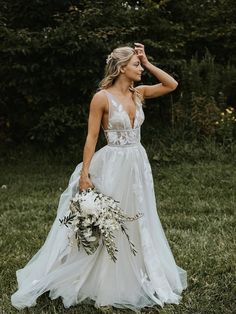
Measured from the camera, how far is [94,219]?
4117 mm

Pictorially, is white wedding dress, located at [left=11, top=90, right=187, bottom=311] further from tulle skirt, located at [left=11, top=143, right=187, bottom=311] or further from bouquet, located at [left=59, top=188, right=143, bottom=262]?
bouquet, located at [left=59, top=188, right=143, bottom=262]

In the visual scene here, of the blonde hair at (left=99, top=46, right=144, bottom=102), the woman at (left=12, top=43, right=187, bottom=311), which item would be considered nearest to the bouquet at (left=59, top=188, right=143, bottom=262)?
the woman at (left=12, top=43, right=187, bottom=311)

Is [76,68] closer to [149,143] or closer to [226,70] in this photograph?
[149,143]

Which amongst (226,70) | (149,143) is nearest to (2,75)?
(149,143)

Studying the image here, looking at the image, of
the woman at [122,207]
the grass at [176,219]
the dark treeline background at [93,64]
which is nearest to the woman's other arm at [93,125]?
the woman at [122,207]

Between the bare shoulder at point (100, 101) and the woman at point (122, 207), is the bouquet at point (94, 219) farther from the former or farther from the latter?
the bare shoulder at point (100, 101)

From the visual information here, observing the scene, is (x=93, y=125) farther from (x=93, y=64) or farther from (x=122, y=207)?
(x=93, y=64)

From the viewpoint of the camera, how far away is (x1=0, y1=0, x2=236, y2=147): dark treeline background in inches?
376

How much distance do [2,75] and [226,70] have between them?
170 inches

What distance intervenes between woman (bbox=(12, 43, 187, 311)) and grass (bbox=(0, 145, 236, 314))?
4.7 inches

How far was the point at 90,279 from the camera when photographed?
4.46 metres

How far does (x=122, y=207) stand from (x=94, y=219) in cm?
42

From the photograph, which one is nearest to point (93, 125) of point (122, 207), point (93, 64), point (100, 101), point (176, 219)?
point (100, 101)

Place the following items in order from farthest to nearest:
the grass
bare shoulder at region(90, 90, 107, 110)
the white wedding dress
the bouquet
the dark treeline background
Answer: the dark treeline background < the grass < the white wedding dress < bare shoulder at region(90, 90, 107, 110) < the bouquet
